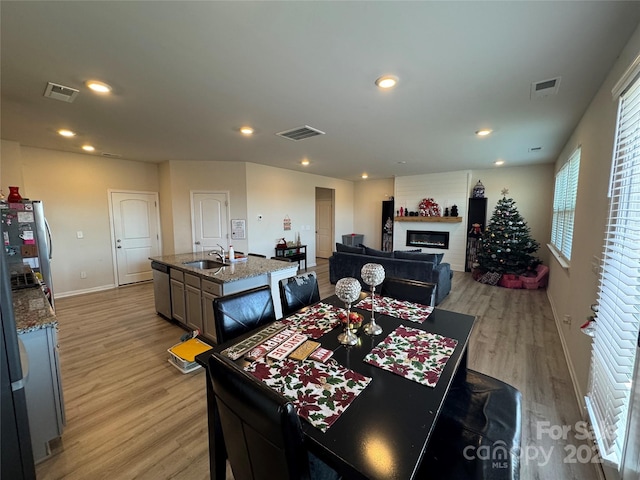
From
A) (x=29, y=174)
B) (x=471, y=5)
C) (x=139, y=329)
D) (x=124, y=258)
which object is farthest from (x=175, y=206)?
(x=471, y=5)

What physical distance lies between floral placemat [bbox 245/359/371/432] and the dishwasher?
290 centimetres

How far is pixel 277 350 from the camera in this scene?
4.51ft

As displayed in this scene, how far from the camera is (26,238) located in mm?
2969

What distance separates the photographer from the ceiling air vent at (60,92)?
224cm

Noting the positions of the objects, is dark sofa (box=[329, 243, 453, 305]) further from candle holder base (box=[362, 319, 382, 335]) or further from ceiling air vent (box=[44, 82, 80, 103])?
ceiling air vent (box=[44, 82, 80, 103])

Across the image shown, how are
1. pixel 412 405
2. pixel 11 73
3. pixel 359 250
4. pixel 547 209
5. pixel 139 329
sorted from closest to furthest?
1. pixel 412 405
2. pixel 11 73
3. pixel 139 329
4. pixel 359 250
5. pixel 547 209

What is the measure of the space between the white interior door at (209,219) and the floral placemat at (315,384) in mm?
4709

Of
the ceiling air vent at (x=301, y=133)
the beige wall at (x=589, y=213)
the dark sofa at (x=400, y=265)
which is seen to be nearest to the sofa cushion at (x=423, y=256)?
the dark sofa at (x=400, y=265)

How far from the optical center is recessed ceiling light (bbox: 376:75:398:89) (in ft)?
6.81

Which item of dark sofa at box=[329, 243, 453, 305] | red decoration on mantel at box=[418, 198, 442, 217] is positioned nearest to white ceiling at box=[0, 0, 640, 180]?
dark sofa at box=[329, 243, 453, 305]

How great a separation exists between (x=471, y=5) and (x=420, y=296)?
1859 mm

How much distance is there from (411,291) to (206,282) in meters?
2.15

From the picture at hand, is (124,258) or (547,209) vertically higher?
(547,209)

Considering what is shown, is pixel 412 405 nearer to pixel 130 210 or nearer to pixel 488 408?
pixel 488 408
